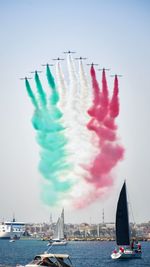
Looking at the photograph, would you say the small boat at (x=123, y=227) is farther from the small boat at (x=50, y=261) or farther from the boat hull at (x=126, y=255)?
the small boat at (x=50, y=261)

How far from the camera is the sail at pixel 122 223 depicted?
123 metres

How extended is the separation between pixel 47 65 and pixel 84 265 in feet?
113

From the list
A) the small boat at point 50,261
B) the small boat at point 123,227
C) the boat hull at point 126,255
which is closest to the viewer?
the small boat at point 50,261

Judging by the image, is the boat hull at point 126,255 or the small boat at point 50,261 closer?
the small boat at point 50,261

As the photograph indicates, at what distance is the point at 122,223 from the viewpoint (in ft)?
406

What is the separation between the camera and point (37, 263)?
61844 mm

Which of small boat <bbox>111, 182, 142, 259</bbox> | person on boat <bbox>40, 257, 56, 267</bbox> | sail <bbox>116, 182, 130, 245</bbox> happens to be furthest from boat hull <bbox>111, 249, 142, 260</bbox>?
person on boat <bbox>40, 257, 56, 267</bbox>

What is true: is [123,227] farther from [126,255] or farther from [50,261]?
[50,261]

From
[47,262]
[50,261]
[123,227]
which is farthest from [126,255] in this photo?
[47,262]

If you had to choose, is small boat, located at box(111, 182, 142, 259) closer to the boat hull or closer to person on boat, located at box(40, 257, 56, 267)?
the boat hull

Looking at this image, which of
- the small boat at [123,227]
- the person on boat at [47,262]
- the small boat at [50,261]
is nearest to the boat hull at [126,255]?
the small boat at [123,227]

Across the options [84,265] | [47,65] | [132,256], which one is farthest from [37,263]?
[132,256]

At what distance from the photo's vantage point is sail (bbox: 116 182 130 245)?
123 meters

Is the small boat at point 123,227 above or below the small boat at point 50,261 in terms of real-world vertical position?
above
